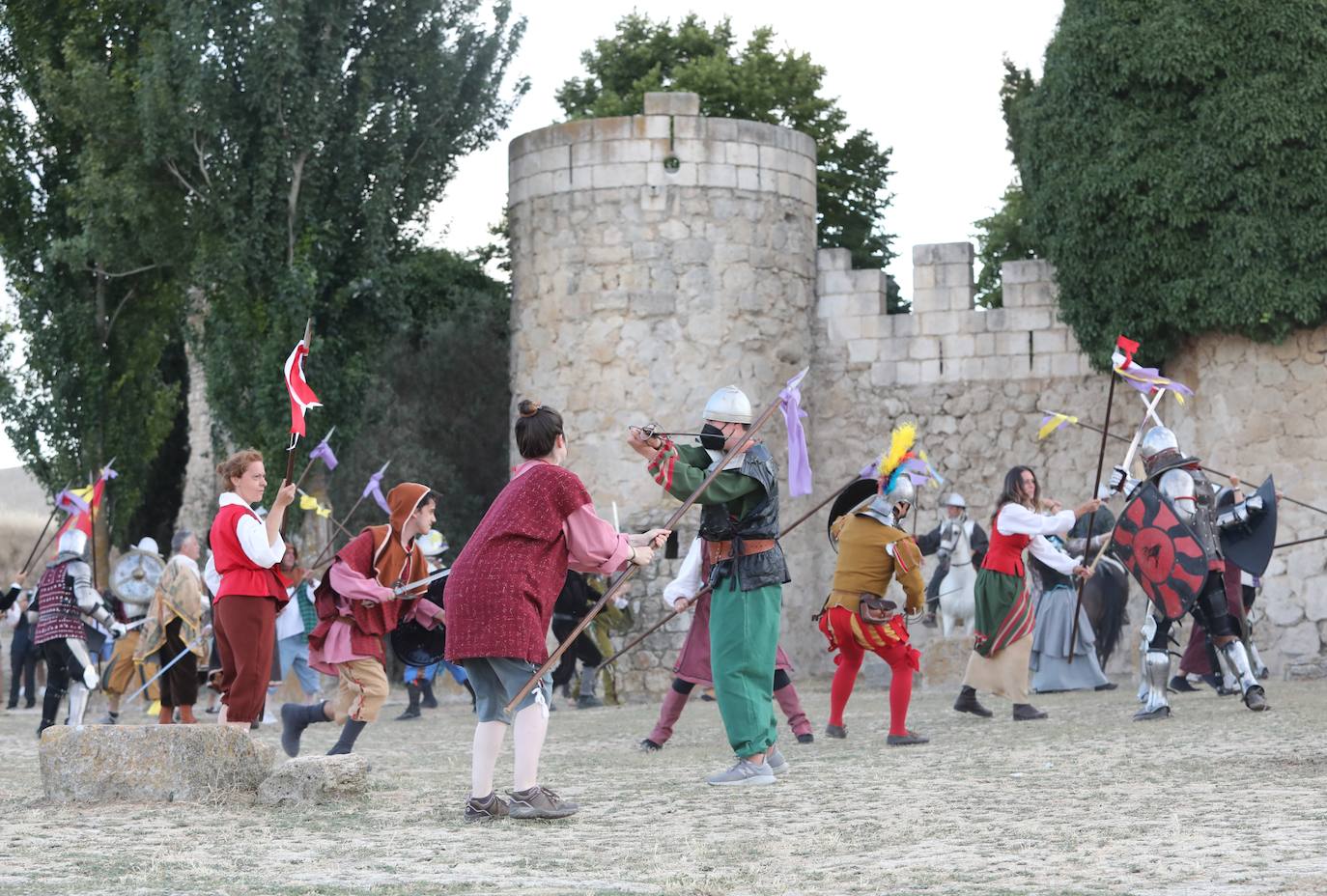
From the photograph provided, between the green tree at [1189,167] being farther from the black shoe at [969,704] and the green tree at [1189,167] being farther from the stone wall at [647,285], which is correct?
the black shoe at [969,704]

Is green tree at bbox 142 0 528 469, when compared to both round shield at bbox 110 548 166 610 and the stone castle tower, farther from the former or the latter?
round shield at bbox 110 548 166 610

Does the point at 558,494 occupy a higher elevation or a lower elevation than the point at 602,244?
lower

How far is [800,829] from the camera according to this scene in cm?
687

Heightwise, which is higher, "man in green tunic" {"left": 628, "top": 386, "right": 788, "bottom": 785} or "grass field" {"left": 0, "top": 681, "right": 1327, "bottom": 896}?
"man in green tunic" {"left": 628, "top": 386, "right": 788, "bottom": 785}

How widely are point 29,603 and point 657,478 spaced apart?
39.7 feet

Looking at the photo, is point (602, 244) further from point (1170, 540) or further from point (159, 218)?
point (1170, 540)

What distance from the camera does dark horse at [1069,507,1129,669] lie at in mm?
16250

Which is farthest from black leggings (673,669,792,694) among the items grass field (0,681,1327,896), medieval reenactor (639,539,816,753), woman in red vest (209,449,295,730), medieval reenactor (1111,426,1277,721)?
A: woman in red vest (209,449,295,730)

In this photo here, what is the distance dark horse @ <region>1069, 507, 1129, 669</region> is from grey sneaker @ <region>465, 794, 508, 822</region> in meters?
9.59

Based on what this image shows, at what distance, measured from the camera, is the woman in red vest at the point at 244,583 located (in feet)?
29.2

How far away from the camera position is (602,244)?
62.0 ft

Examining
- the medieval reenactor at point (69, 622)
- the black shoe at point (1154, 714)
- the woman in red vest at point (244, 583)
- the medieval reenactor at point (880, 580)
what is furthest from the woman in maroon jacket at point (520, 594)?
the medieval reenactor at point (69, 622)

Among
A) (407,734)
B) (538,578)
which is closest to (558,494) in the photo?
(538,578)

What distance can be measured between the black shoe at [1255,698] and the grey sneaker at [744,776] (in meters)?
4.10
